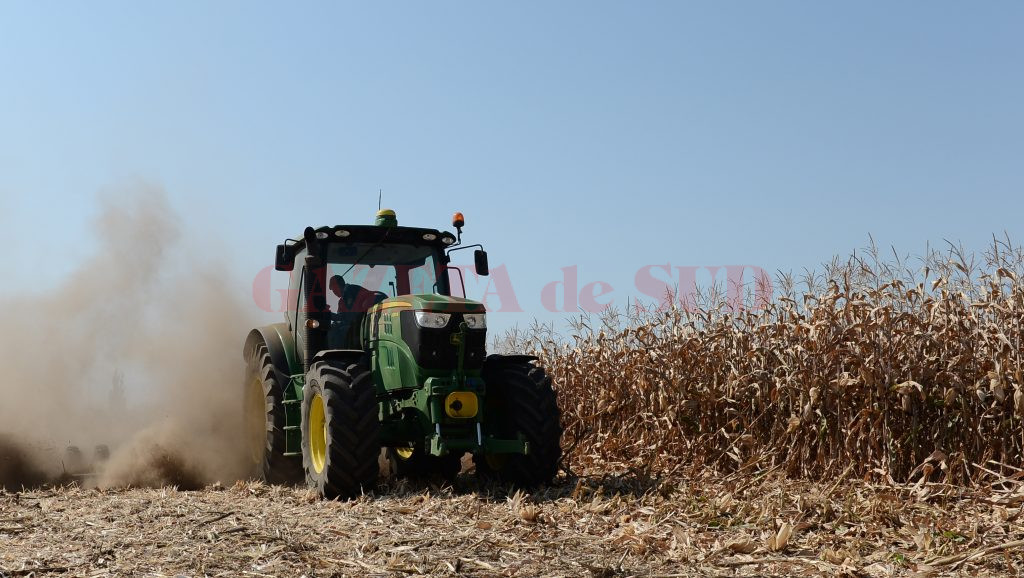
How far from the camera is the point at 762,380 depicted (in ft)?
28.3

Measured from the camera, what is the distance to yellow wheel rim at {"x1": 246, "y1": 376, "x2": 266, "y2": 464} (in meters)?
9.40

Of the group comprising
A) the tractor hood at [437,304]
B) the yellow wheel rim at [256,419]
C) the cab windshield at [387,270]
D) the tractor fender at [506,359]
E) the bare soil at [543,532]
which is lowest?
the bare soil at [543,532]

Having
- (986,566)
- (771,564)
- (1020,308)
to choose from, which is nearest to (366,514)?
(771,564)

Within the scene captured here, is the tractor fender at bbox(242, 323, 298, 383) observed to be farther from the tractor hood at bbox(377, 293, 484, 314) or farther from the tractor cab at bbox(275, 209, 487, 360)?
the tractor hood at bbox(377, 293, 484, 314)

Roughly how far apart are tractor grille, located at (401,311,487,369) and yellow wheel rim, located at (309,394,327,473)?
958 mm

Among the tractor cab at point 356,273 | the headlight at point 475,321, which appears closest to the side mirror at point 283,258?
the tractor cab at point 356,273

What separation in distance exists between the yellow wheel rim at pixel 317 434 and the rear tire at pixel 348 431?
0.29 m

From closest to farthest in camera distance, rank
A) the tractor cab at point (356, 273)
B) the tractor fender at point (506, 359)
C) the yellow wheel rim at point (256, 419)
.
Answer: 1. the tractor fender at point (506, 359)
2. the tractor cab at point (356, 273)
3. the yellow wheel rim at point (256, 419)

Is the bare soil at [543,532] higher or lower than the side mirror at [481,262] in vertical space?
lower

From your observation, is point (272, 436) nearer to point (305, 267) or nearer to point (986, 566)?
point (305, 267)

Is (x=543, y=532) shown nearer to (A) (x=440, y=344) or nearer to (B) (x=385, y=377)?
(A) (x=440, y=344)

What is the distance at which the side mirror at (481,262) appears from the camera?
344 inches

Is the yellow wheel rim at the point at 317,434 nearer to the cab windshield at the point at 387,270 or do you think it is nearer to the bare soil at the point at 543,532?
the bare soil at the point at 543,532

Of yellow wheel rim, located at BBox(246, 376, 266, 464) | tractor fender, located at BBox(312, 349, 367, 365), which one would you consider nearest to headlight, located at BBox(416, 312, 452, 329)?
tractor fender, located at BBox(312, 349, 367, 365)
